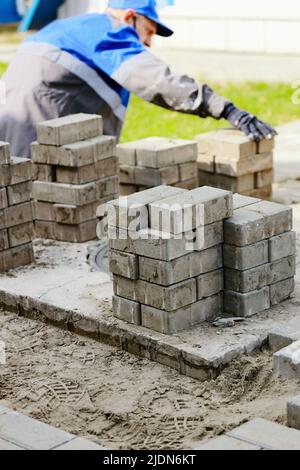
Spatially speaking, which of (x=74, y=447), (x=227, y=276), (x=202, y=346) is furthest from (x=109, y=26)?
(x=74, y=447)

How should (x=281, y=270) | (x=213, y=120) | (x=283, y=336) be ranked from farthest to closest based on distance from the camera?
(x=213, y=120), (x=281, y=270), (x=283, y=336)

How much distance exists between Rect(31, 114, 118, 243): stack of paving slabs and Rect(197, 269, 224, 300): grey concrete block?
1.79m

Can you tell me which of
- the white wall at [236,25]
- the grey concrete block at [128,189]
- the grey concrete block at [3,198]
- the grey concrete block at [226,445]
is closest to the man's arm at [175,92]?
the grey concrete block at [128,189]

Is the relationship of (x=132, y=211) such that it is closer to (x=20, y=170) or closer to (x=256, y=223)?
(x=256, y=223)

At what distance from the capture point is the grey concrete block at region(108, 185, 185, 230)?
5.57 meters

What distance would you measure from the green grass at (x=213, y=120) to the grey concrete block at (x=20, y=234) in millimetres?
4330

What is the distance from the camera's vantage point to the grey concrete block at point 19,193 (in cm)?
682

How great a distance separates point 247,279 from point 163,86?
9.03ft

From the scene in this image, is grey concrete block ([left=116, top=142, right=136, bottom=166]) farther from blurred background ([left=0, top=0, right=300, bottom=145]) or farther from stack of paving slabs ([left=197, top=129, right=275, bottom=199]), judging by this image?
blurred background ([left=0, top=0, right=300, bottom=145])

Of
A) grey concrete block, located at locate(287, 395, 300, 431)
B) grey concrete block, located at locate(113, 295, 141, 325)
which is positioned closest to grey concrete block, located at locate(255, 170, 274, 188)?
grey concrete block, located at locate(113, 295, 141, 325)

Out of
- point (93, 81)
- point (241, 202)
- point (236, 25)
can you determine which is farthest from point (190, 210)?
point (236, 25)

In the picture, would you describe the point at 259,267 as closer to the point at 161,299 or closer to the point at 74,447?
the point at 161,299

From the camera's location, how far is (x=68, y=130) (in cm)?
731

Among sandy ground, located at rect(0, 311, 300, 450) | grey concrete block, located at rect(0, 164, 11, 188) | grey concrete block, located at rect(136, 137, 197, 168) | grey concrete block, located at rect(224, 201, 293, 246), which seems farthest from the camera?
grey concrete block, located at rect(136, 137, 197, 168)
